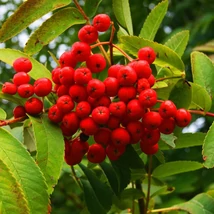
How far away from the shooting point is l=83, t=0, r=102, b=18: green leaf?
132 centimetres

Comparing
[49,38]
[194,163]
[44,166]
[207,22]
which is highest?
[49,38]

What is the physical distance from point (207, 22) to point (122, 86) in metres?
2.14

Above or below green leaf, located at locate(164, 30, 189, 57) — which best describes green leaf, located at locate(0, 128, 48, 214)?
above

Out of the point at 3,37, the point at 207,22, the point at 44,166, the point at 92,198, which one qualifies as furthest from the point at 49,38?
the point at 207,22

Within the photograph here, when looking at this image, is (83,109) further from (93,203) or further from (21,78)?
(93,203)

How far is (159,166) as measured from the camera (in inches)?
63.2

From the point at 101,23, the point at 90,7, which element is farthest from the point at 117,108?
the point at 90,7

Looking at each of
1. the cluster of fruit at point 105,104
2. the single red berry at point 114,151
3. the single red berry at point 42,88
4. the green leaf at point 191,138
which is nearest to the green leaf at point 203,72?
the green leaf at point 191,138

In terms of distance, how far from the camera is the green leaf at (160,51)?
122 centimetres

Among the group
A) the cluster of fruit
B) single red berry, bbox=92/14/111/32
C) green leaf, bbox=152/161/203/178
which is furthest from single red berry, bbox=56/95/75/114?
green leaf, bbox=152/161/203/178

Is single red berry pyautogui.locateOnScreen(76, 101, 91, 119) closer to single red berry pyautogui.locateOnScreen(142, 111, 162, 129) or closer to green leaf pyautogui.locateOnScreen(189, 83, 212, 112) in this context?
single red berry pyautogui.locateOnScreen(142, 111, 162, 129)

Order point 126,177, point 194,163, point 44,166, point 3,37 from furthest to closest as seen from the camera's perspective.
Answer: point 194,163, point 126,177, point 3,37, point 44,166

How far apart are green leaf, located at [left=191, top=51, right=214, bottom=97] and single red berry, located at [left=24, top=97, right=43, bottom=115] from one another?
19.0 inches

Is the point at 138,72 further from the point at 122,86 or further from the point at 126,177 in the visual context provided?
the point at 126,177
